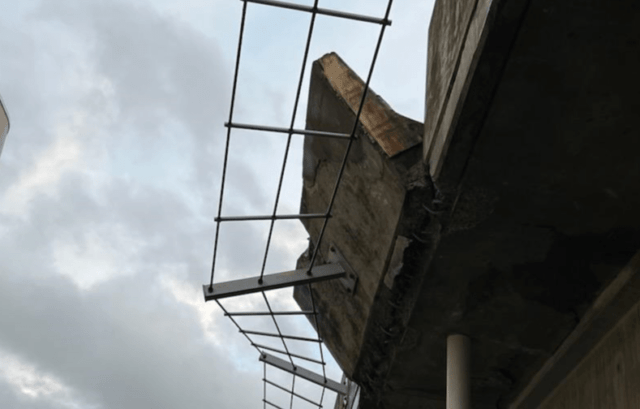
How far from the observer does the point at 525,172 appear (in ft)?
19.8

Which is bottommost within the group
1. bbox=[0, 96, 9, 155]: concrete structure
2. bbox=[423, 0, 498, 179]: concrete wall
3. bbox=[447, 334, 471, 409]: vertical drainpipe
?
bbox=[447, 334, 471, 409]: vertical drainpipe

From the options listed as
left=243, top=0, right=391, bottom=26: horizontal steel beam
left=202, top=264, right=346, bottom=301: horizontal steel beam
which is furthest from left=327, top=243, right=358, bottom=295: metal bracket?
left=243, top=0, right=391, bottom=26: horizontal steel beam

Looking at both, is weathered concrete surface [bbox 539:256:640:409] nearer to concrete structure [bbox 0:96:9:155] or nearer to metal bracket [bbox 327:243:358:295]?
metal bracket [bbox 327:243:358:295]

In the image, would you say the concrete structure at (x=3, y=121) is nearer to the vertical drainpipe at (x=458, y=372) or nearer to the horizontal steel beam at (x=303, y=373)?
the horizontal steel beam at (x=303, y=373)

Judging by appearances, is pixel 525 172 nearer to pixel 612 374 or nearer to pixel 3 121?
pixel 612 374

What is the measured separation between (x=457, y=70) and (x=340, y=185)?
275cm

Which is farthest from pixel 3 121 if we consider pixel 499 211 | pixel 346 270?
pixel 499 211

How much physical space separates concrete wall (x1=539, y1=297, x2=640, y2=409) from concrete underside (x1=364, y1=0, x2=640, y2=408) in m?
0.39

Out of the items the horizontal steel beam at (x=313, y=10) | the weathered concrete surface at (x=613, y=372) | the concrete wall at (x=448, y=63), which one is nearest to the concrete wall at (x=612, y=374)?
the weathered concrete surface at (x=613, y=372)

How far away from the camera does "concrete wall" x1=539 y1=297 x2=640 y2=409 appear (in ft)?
23.2


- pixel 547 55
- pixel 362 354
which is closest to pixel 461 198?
Result: pixel 547 55

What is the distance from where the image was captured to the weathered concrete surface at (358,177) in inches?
284

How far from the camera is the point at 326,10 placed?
6.16 metres

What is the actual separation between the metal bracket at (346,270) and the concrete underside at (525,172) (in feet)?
2.86
